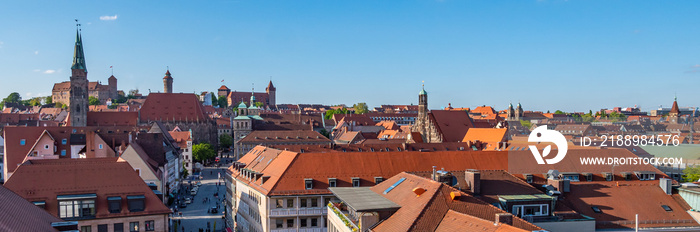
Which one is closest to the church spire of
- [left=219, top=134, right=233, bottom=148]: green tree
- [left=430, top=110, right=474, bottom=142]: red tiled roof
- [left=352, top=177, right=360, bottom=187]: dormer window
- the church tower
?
the church tower

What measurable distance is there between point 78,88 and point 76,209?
376 ft

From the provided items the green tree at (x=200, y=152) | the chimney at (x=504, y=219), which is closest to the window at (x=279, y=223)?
the chimney at (x=504, y=219)

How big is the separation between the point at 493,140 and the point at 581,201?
61.1m

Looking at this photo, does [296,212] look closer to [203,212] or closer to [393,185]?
[393,185]

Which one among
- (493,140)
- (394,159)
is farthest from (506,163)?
(493,140)

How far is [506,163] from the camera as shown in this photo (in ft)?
180

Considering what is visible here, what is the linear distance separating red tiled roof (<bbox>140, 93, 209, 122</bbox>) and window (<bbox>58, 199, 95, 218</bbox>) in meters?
121

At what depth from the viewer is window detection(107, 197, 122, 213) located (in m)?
39.1

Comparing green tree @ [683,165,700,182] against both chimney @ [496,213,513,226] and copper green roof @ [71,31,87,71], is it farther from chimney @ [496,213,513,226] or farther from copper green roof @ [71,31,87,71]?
copper green roof @ [71,31,87,71]

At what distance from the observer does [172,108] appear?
160m

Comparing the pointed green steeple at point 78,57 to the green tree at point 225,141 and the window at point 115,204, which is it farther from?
the window at point 115,204

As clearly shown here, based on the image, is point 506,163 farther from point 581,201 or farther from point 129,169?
point 129,169

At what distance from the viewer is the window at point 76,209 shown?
3819cm

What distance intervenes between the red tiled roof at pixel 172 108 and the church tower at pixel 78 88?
16946 mm
